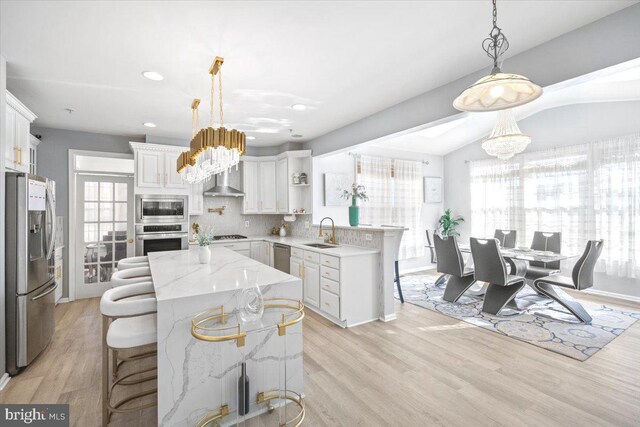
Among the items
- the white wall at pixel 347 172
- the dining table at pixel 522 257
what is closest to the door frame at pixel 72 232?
the white wall at pixel 347 172

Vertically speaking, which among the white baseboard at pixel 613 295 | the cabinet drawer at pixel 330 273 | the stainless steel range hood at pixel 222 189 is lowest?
the white baseboard at pixel 613 295

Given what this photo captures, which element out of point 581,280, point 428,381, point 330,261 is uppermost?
point 330,261

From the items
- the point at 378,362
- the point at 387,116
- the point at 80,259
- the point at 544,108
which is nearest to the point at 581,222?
the point at 544,108

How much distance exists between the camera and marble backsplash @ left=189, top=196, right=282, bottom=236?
5.56m

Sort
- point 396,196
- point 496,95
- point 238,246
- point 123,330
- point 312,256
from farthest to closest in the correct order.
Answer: point 396,196 < point 238,246 < point 312,256 < point 123,330 < point 496,95

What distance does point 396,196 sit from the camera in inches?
248

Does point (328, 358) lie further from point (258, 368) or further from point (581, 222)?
point (581, 222)

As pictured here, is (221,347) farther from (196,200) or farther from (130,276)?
(196,200)

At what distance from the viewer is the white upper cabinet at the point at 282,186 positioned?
17.8 feet

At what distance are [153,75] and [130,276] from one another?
6.09 feet

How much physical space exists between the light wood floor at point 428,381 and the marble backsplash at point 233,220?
101 inches

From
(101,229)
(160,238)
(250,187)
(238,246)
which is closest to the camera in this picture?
(160,238)

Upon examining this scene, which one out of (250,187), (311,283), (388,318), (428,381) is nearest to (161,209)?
(250,187)

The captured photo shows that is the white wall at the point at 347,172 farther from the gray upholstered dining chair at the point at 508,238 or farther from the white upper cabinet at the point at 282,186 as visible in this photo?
the gray upholstered dining chair at the point at 508,238
